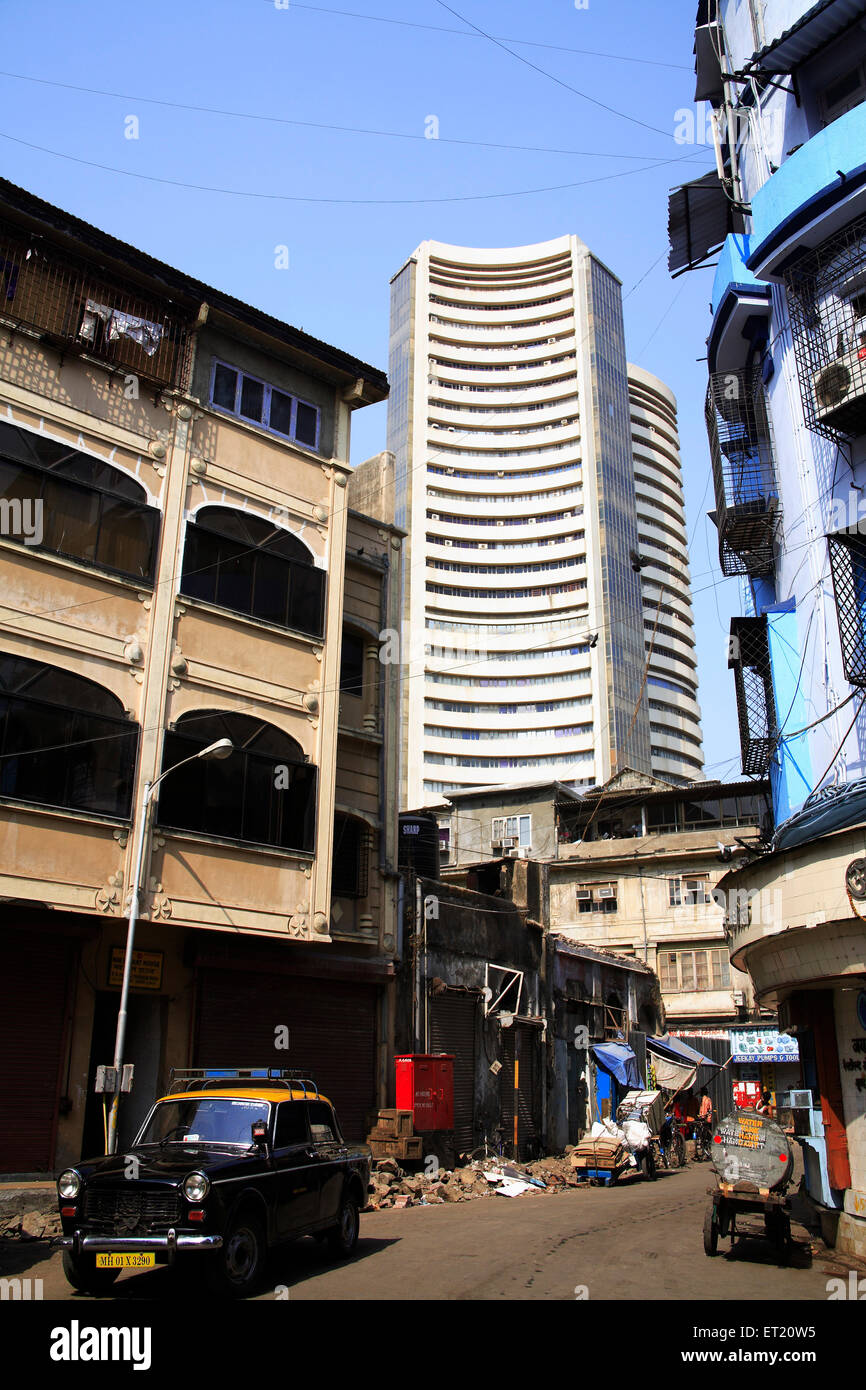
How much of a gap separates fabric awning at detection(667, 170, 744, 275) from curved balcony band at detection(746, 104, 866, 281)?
18.0 ft

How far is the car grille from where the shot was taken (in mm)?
9094

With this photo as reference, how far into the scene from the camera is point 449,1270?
10797 millimetres

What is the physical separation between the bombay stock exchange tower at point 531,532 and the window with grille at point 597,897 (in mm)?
36169

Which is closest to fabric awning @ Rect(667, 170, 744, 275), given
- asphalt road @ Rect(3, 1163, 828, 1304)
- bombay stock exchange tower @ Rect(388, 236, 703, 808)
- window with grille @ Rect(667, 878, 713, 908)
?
asphalt road @ Rect(3, 1163, 828, 1304)

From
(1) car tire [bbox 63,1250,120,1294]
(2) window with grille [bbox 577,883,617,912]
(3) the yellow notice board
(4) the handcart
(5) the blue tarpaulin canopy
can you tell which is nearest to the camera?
(1) car tire [bbox 63,1250,120,1294]

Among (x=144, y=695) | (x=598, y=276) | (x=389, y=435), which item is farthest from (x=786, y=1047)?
(x=598, y=276)

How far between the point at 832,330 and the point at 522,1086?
18.6 m

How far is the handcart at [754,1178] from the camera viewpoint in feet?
39.5

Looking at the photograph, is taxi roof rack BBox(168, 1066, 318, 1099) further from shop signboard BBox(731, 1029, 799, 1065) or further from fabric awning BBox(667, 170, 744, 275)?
shop signboard BBox(731, 1029, 799, 1065)

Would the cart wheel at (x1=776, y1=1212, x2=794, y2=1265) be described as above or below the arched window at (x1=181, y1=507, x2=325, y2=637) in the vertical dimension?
below

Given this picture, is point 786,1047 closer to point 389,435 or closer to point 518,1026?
point 518,1026

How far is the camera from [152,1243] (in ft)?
29.3

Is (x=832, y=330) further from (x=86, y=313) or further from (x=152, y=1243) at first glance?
(x=152, y=1243)

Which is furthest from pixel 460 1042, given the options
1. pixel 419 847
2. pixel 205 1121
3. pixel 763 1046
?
pixel 763 1046
